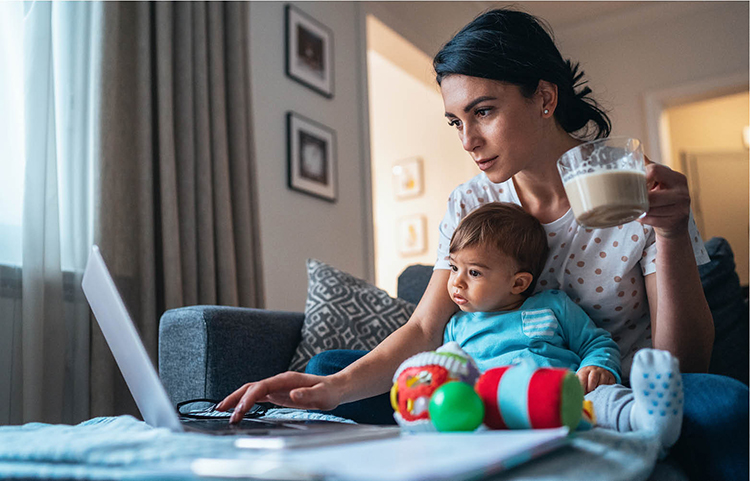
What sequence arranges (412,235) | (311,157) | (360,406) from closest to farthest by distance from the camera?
(360,406)
(311,157)
(412,235)

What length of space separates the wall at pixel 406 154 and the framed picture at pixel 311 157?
1833 millimetres

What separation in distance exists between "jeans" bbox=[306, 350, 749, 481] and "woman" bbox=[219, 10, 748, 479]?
0.28 metres

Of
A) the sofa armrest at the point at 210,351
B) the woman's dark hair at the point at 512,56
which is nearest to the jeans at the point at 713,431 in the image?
the woman's dark hair at the point at 512,56

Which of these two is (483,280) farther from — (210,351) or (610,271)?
(210,351)

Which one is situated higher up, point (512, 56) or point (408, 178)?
point (408, 178)

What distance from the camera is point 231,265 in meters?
2.35

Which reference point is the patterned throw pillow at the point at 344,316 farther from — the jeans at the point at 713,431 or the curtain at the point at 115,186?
the jeans at the point at 713,431

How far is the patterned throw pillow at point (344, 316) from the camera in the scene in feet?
5.50

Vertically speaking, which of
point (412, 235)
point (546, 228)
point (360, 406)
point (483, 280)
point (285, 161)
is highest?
point (285, 161)

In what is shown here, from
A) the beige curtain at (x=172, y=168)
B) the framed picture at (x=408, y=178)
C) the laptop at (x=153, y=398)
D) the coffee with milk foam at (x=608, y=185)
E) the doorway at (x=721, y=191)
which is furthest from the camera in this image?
the framed picture at (x=408, y=178)

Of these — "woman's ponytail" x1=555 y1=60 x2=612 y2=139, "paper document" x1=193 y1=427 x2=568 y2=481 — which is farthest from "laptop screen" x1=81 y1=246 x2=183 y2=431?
"woman's ponytail" x1=555 y1=60 x2=612 y2=139

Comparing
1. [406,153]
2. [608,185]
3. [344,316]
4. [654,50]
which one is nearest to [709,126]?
[654,50]

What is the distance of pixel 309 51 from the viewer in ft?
10.9

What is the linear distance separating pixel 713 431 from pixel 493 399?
28 cm
